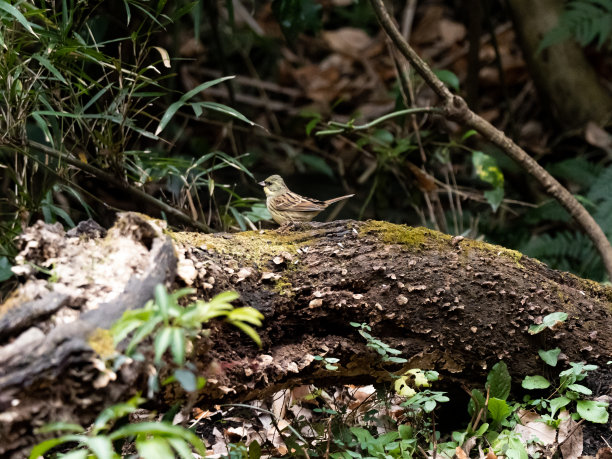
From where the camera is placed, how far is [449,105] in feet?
12.5

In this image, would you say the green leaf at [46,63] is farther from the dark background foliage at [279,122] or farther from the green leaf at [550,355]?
the green leaf at [550,355]

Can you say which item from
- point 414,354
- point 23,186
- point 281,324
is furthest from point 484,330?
point 23,186

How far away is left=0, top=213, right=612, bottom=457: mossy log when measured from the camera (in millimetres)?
2092

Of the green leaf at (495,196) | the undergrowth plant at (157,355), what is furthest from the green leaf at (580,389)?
the green leaf at (495,196)

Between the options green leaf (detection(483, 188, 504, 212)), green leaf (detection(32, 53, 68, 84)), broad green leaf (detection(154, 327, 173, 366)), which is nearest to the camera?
broad green leaf (detection(154, 327, 173, 366))

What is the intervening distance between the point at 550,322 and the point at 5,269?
2301mm

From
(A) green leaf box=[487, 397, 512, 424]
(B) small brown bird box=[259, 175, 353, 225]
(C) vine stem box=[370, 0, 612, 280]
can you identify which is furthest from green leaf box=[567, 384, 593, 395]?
(B) small brown bird box=[259, 175, 353, 225]

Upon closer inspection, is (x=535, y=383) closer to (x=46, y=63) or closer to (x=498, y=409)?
(x=498, y=409)

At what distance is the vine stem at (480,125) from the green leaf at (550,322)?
1.25 m

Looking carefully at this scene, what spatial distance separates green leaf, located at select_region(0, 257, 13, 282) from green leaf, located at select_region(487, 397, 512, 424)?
2084 mm

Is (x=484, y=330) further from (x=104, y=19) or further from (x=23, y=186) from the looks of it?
(x=104, y=19)

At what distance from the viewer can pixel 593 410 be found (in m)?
2.77

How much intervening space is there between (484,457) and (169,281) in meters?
1.48

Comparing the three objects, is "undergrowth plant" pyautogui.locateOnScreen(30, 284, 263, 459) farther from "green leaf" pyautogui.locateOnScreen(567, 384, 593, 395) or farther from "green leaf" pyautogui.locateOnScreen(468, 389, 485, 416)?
"green leaf" pyautogui.locateOnScreen(567, 384, 593, 395)
